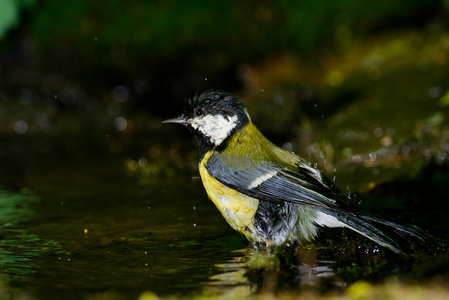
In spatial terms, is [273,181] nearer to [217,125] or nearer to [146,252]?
[217,125]

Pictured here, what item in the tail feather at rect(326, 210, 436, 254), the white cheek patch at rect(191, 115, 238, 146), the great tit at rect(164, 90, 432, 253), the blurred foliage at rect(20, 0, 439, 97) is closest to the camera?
the tail feather at rect(326, 210, 436, 254)

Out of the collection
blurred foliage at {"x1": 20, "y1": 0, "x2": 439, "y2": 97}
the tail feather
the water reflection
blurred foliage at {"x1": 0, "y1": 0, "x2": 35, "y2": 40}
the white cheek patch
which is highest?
blurred foliage at {"x1": 20, "y1": 0, "x2": 439, "y2": 97}

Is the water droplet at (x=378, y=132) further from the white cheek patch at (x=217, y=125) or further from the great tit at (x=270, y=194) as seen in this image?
the white cheek patch at (x=217, y=125)

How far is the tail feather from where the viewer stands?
12.4 ft

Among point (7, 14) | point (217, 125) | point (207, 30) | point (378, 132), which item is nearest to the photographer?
point (217, 125)

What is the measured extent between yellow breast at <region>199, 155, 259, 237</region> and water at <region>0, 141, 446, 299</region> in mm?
181

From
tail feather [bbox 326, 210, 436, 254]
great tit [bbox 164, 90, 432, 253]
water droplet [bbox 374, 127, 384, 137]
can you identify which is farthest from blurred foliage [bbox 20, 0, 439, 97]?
tail feather [bbox 326, 210, 436, 254]

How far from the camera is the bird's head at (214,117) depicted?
4.48m

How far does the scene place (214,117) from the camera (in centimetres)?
449

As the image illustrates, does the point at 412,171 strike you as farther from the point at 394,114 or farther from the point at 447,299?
the point at 447,299

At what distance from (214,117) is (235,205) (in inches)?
27.7

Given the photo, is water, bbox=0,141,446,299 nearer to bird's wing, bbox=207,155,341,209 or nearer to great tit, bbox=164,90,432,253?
great tit, bbox=164,90,432,253

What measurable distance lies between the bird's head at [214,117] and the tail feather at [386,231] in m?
0.96

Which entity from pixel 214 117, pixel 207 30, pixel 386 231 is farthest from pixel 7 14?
pixel 207 30
